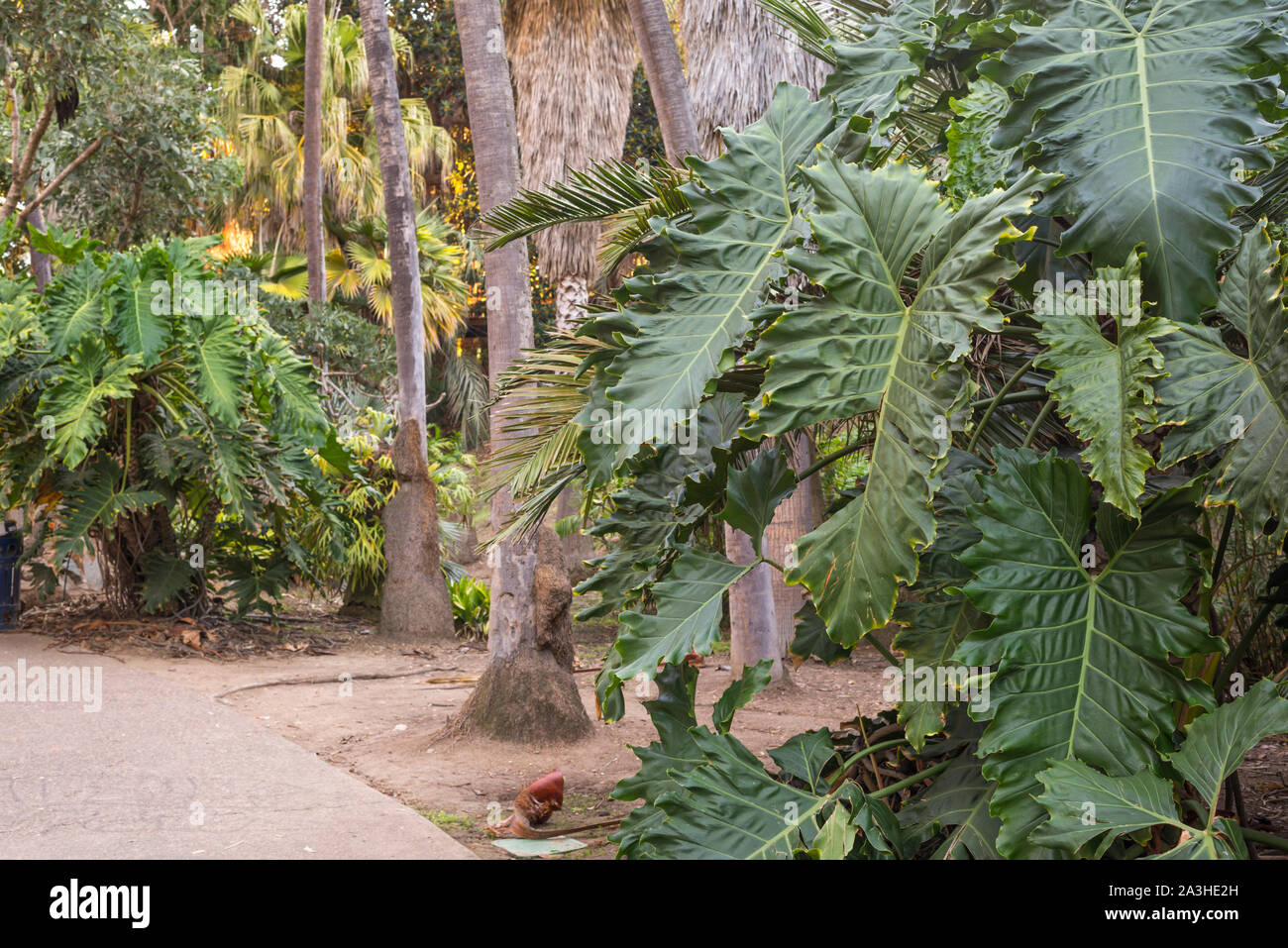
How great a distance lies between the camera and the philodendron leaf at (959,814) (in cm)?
299

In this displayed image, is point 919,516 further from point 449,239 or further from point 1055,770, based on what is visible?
point 449,239

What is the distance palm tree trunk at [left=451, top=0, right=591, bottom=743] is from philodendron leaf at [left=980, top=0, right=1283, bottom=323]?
3.92 metres

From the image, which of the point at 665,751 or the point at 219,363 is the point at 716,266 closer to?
the point at 665,751

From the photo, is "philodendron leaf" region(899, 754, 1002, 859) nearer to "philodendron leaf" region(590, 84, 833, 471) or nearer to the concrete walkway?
"philodendron leaf" region(590, 84, 833, 471)

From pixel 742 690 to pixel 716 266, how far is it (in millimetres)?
1309

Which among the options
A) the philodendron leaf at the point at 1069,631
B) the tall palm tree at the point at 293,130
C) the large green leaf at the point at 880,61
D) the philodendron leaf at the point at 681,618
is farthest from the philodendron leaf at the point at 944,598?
the tall palm tree at the point at 293,130

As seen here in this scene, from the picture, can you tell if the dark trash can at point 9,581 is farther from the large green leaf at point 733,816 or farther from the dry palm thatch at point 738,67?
the large green leaf at point 733,816

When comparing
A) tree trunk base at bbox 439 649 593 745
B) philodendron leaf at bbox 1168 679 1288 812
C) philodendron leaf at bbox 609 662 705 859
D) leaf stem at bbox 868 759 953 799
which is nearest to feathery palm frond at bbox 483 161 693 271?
philodendron leaf at bbox 609 662 705 859

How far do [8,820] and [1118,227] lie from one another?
15.6 ft

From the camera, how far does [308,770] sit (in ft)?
18.0

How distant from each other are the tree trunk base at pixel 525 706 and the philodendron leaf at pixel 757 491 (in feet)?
11.5

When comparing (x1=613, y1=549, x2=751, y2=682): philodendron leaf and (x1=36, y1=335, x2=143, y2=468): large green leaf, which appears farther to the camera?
(x1=36, y1=335, x2=143, y2=468): large green leaf

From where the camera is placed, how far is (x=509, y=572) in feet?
21.6

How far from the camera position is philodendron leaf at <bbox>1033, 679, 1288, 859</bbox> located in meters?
2.47
